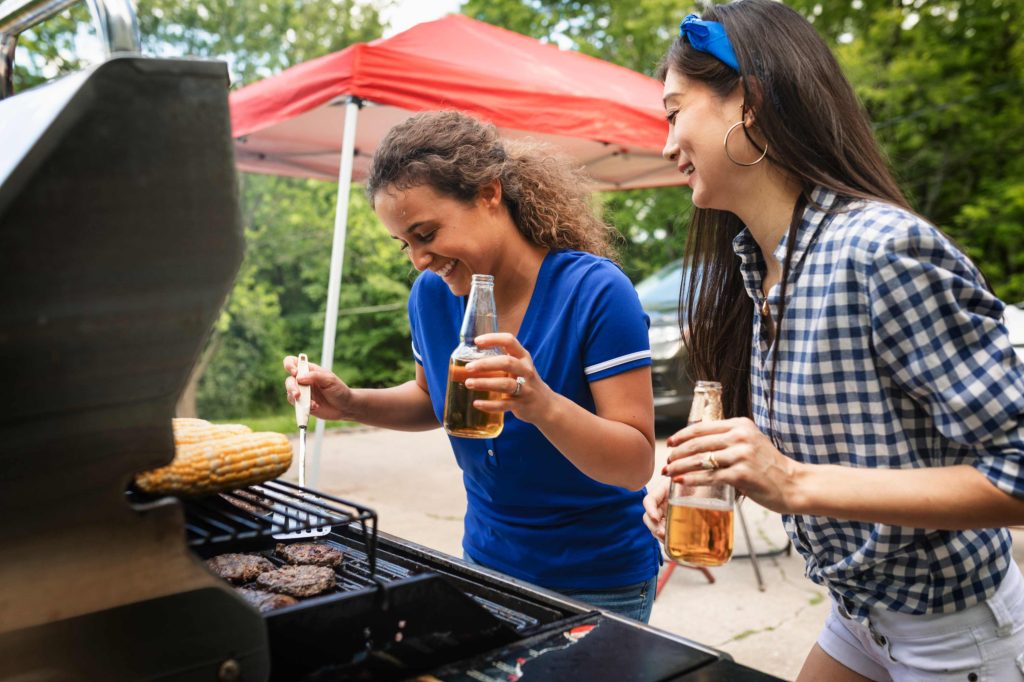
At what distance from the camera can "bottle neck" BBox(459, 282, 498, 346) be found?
152 cm

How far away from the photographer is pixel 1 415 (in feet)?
2.88

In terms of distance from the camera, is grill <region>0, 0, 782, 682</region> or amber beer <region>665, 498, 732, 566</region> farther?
amber beer <region>665, 498, 732, 566</region>

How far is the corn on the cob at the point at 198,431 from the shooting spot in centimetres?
122

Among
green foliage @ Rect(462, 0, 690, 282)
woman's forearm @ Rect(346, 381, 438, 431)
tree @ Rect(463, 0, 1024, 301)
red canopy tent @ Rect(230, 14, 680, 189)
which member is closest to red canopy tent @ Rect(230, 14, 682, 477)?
red canopy tent @ Rect(230, 14, 680, 189)

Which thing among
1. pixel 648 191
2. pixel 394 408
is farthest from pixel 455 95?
pixel 648 191

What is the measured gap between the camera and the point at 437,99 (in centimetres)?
468

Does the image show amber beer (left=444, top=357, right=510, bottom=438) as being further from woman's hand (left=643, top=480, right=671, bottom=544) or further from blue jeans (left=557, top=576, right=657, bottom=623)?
blue jeans (left=557, top=576, right=657, bottom=623)

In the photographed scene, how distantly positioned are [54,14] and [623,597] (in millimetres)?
1553

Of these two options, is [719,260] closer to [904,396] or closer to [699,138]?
[699,138]

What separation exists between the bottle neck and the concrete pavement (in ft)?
8.71

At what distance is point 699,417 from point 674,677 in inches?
15.1

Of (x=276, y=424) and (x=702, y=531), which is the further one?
(x=276, y=424)

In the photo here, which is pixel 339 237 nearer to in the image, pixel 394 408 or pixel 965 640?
pixel 394 408

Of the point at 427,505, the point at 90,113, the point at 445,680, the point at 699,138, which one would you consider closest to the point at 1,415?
the point at 90,113
